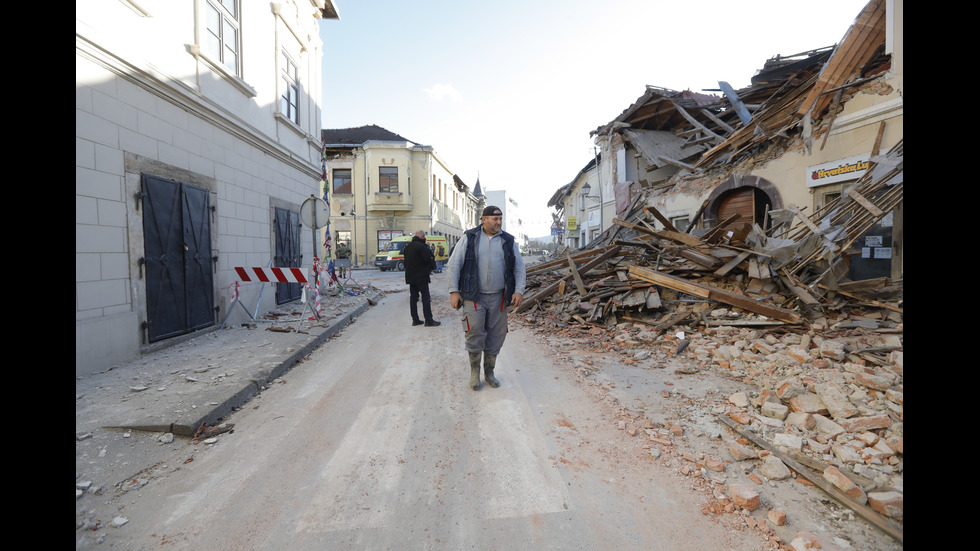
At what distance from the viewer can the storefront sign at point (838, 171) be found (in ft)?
28.2

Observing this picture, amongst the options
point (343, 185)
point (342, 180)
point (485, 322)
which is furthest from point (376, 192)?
point (485, 322)

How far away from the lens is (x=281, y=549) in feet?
6.75

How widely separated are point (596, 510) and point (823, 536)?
3.62 ft

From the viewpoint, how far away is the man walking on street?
441 centimetres

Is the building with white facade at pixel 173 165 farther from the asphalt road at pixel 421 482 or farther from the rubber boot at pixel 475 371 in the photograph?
the rubber boot at pixel 475 371

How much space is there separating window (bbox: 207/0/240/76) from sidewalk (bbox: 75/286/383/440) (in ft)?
16.6

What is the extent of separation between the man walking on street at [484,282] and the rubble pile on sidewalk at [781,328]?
168 centimetres

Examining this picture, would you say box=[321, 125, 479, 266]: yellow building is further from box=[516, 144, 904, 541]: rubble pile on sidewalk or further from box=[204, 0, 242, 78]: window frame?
box=[516, 144, 904, 541]: rubble pile on sidewalk
